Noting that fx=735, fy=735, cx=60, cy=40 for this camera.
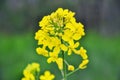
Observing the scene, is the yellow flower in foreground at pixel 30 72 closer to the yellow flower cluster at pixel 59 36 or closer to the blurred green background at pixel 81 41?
the yellow flower cluster at pixel 59 36

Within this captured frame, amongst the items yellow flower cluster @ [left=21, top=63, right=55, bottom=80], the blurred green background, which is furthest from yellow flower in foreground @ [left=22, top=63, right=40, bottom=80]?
the blurred green background

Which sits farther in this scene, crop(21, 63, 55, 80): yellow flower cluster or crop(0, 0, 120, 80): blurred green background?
crop(0, 0, 120, 80): blurred green background

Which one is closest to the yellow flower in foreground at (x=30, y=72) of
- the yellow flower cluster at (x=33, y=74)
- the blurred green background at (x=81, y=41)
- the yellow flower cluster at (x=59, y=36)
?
the yellow flower cluster at (x=33, y=74)

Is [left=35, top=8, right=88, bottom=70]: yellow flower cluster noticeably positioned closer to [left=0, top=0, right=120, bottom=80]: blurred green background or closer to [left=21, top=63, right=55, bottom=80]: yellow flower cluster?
[left=21, top=63, right=55, bottom=80]: yellow flower cluster

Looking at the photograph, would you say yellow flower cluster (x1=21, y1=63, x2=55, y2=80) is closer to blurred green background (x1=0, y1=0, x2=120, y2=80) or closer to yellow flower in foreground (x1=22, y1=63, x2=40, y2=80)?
yellow flower in foreground (x1=22, y1=63, x2=40, y2=80)

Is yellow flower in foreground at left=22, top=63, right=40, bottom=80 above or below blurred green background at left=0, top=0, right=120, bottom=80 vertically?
below

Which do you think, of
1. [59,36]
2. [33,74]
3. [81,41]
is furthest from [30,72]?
[81,41]

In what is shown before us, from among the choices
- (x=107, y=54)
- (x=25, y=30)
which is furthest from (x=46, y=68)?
(x=25, y=30)
